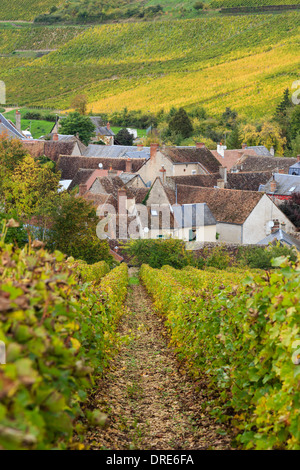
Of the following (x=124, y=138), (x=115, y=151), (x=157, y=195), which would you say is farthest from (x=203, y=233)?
→ (x=124, y=138)

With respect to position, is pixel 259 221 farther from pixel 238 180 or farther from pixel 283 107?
pixel 283 107

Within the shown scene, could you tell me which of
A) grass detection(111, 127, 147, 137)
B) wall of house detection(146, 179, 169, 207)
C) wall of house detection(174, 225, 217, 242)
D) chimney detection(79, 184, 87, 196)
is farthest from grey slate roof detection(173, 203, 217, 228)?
grass detection(111, 127, 147, 137)

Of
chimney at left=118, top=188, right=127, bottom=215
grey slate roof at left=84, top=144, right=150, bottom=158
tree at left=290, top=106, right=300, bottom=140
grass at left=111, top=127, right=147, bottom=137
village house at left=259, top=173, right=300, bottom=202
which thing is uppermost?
grass at left=111, top=127, right=147, bottom=137

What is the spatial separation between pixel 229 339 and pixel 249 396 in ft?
3.00

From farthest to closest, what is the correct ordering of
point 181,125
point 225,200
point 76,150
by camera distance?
point 181,125
point 76,150
point 225,200

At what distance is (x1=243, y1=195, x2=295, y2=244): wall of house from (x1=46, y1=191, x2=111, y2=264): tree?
59.6 feet

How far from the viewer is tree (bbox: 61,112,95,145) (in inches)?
3629

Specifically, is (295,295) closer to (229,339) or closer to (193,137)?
(229,339)

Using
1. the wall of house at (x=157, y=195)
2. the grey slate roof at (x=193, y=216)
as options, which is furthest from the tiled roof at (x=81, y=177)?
the grey slate roof at (x=193, y=216)

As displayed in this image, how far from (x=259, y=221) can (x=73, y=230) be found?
20.6m

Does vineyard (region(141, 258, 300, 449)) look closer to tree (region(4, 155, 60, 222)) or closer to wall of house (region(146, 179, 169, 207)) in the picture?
tree (region(4, 155, 60, 222))

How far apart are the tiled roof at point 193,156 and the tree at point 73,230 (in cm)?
2981

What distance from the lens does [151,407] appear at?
838 centimetres

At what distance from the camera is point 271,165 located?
7238 cm
